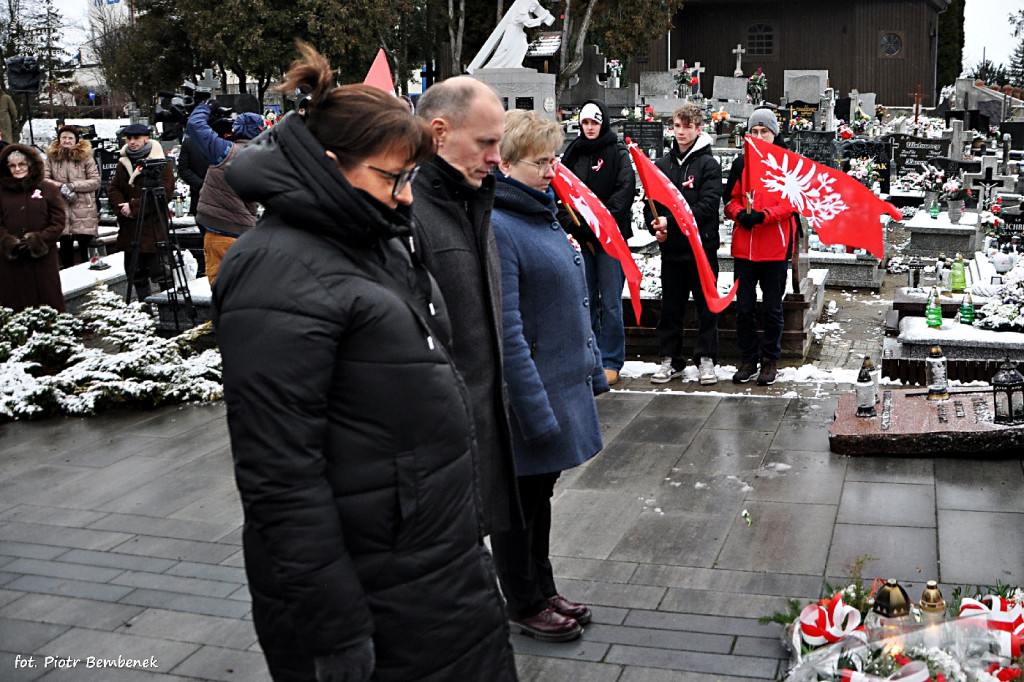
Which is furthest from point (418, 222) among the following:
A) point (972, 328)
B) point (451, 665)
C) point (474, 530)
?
point (972, 328)

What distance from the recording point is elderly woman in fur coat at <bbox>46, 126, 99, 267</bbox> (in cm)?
1273

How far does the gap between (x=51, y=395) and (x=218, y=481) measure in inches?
93.3

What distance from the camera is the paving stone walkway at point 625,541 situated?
12.8ft

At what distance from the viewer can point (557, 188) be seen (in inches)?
277

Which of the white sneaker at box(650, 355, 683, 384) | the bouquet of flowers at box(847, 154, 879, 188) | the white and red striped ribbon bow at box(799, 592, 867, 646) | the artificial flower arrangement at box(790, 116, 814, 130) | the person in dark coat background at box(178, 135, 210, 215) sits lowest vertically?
the white sneaker at box(650, 355, 683, 384)

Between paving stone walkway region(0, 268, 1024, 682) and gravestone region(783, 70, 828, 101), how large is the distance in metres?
40.1

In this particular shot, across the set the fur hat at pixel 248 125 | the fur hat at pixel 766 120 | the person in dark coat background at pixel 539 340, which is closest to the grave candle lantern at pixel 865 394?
the fur hat at pixel 766 120

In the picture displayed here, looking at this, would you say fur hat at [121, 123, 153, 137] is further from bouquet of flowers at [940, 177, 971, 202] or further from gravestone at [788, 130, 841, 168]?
bouquet of flowers at [940, 177, 971, 202]

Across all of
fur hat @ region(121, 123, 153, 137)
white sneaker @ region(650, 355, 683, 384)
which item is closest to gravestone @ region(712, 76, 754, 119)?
fur hat @ region(121, 123, 153, 137)

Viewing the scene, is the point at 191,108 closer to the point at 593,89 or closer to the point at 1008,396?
the point at 1008,396

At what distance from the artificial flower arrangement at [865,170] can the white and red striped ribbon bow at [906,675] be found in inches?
625

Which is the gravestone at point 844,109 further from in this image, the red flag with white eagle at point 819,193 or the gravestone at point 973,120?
the red flag with white eagle at point 819,193

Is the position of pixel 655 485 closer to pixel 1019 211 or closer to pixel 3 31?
pixel 1019 211

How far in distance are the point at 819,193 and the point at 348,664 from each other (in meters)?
6.27
